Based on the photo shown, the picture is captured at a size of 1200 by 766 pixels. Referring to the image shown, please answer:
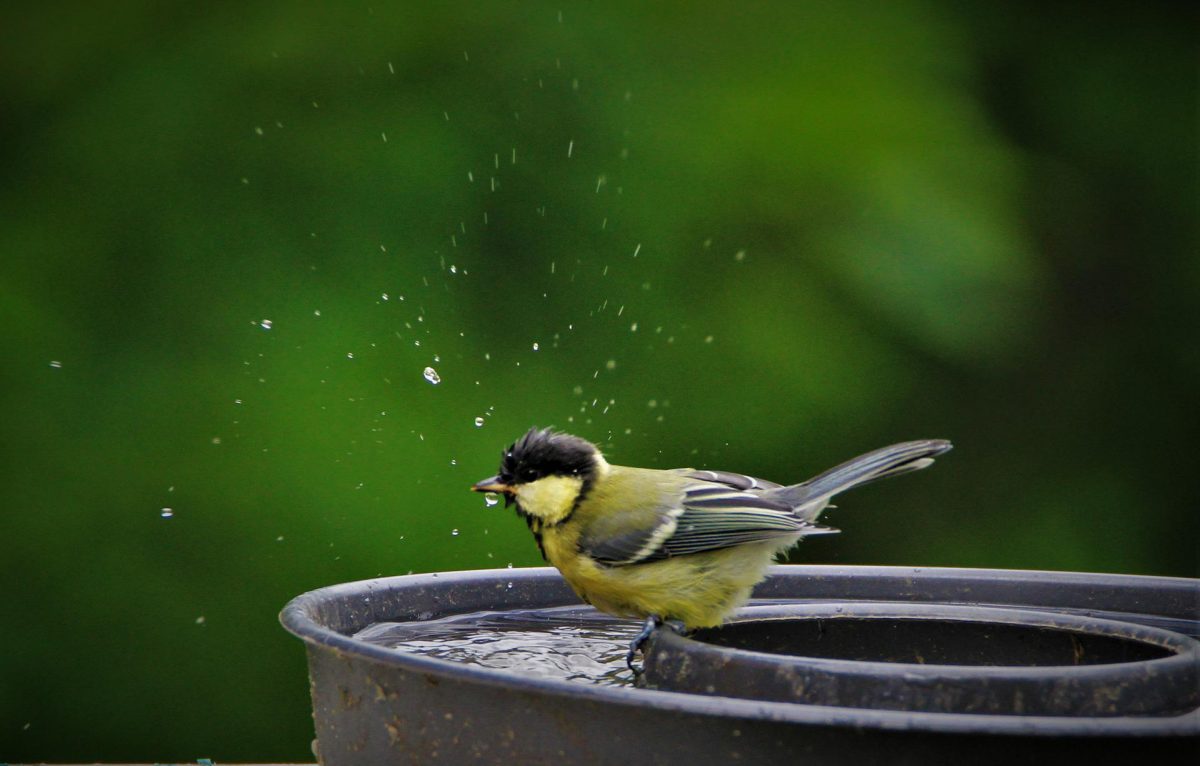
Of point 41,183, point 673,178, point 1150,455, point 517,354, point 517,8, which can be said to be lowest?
point 1150,455

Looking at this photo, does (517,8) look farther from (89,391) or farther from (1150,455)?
(1150,455)

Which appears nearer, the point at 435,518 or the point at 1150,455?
the point at 435,518

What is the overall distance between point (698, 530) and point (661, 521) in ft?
0.26

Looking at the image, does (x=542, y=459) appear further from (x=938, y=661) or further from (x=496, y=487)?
(x=938, y=661)

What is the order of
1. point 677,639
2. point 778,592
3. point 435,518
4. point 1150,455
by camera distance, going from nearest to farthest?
point 677,639
point 778,592
point 435,518
point 1150,455

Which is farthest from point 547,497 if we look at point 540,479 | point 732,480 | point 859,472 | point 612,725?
point 612,725

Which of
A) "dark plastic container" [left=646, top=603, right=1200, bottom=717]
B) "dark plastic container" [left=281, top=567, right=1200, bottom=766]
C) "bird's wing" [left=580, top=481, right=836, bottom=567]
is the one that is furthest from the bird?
"dark plastic container" [left=281, top=567, right=1200, bottom=766]

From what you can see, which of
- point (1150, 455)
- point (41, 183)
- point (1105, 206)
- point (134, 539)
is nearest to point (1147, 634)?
point (1150, 455)

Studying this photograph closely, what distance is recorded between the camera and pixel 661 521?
112 inches

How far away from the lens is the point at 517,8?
4043 millimetres

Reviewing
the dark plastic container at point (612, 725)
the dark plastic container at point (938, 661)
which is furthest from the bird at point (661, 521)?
the dark plastic container at point (612, 725)

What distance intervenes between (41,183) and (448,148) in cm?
117

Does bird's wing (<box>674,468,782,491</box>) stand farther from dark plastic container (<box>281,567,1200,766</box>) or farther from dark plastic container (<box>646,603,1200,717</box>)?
dark plastic container (<box>281,567,1200,766</box>)

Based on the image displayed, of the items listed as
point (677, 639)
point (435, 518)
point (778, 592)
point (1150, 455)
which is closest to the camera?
point (677, 639)
